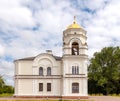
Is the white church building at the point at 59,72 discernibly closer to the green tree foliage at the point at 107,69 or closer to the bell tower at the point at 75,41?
the bell tower at the point at 75,41

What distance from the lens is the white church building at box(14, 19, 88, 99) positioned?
4838 centimetres

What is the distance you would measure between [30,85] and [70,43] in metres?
8.78

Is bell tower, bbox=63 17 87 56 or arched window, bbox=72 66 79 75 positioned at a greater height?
bell tower, bbox=63 17 87 56

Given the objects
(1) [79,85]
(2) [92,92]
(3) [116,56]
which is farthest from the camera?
(2) [92,92]

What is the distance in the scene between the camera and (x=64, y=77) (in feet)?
159

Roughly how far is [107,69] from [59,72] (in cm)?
1809

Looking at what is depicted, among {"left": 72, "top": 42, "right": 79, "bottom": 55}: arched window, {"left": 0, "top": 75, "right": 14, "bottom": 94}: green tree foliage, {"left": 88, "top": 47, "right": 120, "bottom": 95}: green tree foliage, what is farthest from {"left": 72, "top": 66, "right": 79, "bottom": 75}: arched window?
{"left": 0, "top": 75, "right": 14, "bottom": 94}: green tree foliage

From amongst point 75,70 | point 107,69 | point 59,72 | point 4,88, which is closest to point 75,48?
point 75,70

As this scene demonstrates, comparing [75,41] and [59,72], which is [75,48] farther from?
[59,72]

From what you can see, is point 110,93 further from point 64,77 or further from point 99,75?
point 64,77

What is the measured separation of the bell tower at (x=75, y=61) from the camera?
158ft

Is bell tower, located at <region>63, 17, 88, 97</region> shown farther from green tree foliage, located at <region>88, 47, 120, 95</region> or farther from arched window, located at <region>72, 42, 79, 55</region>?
green tree foliage, located at <region>88, 47, 120, 95</region>

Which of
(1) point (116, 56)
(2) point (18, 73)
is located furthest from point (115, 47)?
(2) point (18, 73)

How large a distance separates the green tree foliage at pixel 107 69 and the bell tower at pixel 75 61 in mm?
17022
